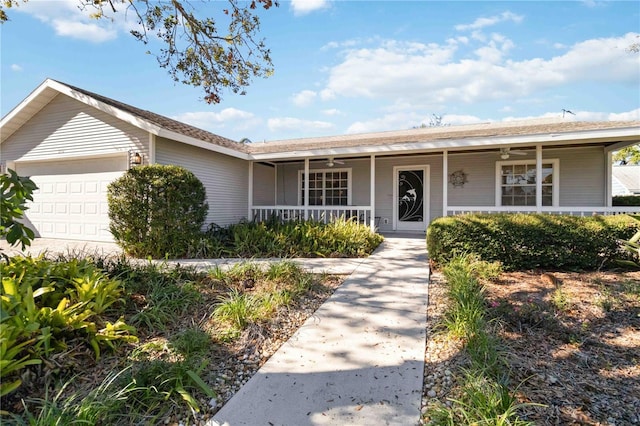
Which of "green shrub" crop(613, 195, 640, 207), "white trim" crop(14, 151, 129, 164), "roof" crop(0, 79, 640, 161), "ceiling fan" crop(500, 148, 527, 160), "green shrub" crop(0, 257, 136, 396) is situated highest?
"roof" crop(0, 79, 640, 161)

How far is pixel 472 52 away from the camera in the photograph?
10.4 metres

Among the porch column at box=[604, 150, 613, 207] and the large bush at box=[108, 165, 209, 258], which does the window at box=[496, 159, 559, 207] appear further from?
the large bush at box=[108, 165, 209, 258]

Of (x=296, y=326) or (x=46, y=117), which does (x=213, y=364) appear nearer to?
(x=296, y=326)

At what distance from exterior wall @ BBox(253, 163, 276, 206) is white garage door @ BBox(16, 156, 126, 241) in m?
4.32

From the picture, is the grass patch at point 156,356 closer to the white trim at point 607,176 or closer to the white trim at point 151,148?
the white trim at point 151,148

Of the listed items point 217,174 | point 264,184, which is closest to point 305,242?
point 217,174

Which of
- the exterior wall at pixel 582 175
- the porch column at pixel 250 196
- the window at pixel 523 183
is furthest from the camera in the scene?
the porch column at pixel 250 196

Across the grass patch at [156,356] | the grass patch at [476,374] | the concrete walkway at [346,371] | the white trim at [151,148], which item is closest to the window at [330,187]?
the white trim at [151,148]

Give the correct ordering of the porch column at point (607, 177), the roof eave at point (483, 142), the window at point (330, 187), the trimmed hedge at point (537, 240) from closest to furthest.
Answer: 1. the trimmed hedge at point (537, 240)
2. the roof eave at point (483, 142)
3. the porch column at point (607, 177)
4. the window at point (330, 187)

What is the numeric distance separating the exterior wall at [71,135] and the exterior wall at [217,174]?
2.19 feet

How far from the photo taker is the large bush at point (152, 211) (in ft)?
22.7

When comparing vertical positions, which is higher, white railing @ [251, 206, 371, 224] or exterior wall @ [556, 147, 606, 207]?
exterior wall @ [556, 147, 606, 207]

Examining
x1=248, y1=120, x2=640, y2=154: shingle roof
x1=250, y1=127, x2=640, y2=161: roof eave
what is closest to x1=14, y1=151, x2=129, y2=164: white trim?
x1=248, y1=120, x2=640, y2=154: shingle roof

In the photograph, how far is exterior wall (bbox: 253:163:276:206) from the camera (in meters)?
11.8
